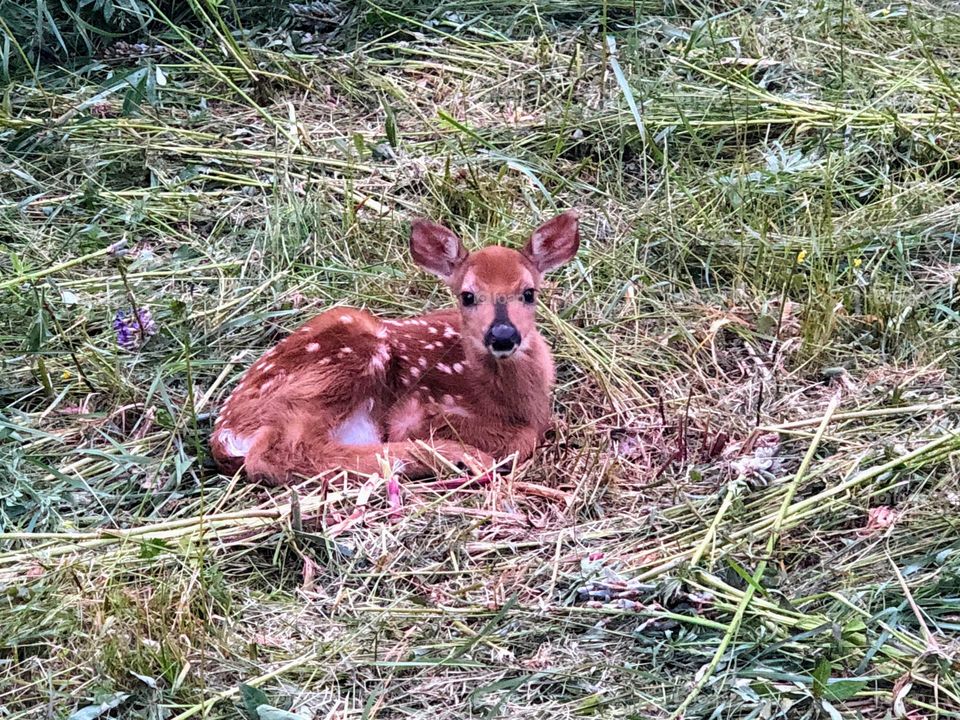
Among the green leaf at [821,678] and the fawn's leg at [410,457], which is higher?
the green leaf at [821,678]

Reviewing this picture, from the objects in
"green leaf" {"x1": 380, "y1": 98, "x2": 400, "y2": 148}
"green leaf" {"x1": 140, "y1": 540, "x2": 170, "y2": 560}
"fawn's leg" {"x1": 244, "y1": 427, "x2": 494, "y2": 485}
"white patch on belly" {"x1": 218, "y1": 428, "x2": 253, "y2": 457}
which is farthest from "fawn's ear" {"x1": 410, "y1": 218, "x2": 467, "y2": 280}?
"green leaf" {"x1": 140, "y1": 540, "x2": 170, "y2": 560}

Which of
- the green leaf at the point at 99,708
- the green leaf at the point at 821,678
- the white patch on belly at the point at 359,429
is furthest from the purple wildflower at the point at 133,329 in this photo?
the green leaf at the point at 821,678

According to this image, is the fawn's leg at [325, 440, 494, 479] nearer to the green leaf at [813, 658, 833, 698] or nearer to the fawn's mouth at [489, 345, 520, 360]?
the fawn's mouth at [489, 345, 520, 360]

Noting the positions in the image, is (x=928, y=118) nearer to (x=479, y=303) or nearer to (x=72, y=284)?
(x=479, y=303)

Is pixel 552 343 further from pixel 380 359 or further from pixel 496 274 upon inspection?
pixel 380 359

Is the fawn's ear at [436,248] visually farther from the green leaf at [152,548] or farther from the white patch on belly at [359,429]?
the green leaf at [152,548]

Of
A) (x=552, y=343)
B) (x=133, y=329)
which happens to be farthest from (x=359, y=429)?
(x=133, y=329)

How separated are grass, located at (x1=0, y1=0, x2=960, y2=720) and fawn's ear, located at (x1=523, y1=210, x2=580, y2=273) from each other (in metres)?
0.29

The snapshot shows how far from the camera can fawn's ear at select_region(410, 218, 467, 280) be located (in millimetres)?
4523

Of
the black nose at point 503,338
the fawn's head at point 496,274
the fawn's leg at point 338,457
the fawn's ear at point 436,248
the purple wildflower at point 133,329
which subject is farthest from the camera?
the purple wildflower at point 133,329

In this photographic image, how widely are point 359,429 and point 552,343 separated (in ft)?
2.80

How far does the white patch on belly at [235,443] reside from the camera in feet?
13.3

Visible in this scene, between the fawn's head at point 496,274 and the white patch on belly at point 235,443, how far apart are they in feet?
2.76

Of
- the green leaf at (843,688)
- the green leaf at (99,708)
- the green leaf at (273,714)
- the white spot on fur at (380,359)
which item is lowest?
the white spot on fur at (380,359)
